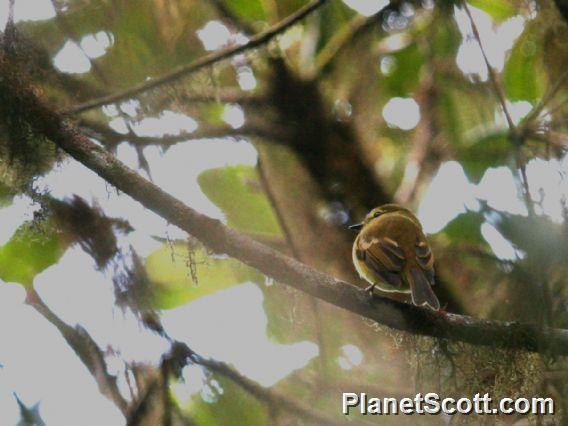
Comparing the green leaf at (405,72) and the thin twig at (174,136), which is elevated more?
the green leaf at (405,72)

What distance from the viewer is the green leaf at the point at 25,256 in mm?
3236

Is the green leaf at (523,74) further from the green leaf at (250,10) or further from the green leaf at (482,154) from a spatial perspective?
the green leaf at (250,10)

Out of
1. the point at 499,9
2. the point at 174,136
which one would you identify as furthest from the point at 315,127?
the point at 499,9

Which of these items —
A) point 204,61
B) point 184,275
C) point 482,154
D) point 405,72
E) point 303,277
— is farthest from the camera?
point 405,72

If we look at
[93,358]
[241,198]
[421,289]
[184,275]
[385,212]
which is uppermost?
[241,198]

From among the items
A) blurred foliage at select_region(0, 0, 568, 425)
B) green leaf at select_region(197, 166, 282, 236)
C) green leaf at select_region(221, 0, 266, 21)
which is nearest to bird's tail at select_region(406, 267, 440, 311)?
blurred foliage at select_region(0, 0, 568, 425)

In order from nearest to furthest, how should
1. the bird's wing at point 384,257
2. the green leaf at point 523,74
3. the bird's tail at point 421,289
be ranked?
the bird's tail at point 421,289
the bird's wing at point 384,257
the green leaf at point 523,74

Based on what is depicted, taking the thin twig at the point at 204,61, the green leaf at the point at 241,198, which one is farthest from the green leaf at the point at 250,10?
the green leaf at the point at 241,198

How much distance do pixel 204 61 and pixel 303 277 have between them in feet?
3.50

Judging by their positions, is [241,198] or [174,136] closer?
[174,136]

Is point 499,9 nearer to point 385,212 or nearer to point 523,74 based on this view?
point 523,74

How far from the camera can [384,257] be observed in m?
3.06

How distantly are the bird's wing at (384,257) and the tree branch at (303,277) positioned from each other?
0.25 metres

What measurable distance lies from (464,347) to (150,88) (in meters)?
1.49
